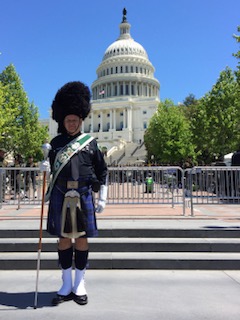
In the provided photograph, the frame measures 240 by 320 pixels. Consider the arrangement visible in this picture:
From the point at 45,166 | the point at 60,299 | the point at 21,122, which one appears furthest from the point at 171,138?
the point at 60,299

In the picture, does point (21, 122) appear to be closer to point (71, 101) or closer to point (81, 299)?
point (71, 101)

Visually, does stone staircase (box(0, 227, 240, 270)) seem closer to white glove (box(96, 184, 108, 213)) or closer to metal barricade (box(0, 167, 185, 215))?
white glove (box(96, 184, 108, 213))

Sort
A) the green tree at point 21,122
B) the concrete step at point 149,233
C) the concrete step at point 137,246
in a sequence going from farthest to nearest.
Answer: the green tree at point 21,122, the concrete step at point 149,233, the concrete step at point 137,246

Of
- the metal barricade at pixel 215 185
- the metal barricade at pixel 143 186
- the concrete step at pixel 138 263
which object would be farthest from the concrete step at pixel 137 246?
the metal barricade at pixel 143 186

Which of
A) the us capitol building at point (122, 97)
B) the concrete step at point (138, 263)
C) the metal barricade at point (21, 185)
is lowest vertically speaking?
the concrete step at point (138, 263)

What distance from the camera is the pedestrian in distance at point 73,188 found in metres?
3.63

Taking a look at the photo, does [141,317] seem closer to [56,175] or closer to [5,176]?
[56,175]

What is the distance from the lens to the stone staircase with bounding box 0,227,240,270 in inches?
194

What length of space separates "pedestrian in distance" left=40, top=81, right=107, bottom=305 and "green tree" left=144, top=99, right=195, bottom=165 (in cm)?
4344

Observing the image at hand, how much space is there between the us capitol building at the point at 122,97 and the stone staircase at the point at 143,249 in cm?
8908

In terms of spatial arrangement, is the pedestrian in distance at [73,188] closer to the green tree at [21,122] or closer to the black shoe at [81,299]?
the black shoe at [81,299]

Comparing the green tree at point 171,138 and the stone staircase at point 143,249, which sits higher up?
the green tree at point 171,138

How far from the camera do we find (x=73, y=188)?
145 inches

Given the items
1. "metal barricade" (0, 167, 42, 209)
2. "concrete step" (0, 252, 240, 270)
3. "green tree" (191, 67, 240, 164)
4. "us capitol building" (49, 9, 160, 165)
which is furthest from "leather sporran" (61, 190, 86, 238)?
"us capitol building" (49, 9, 160, 165)
